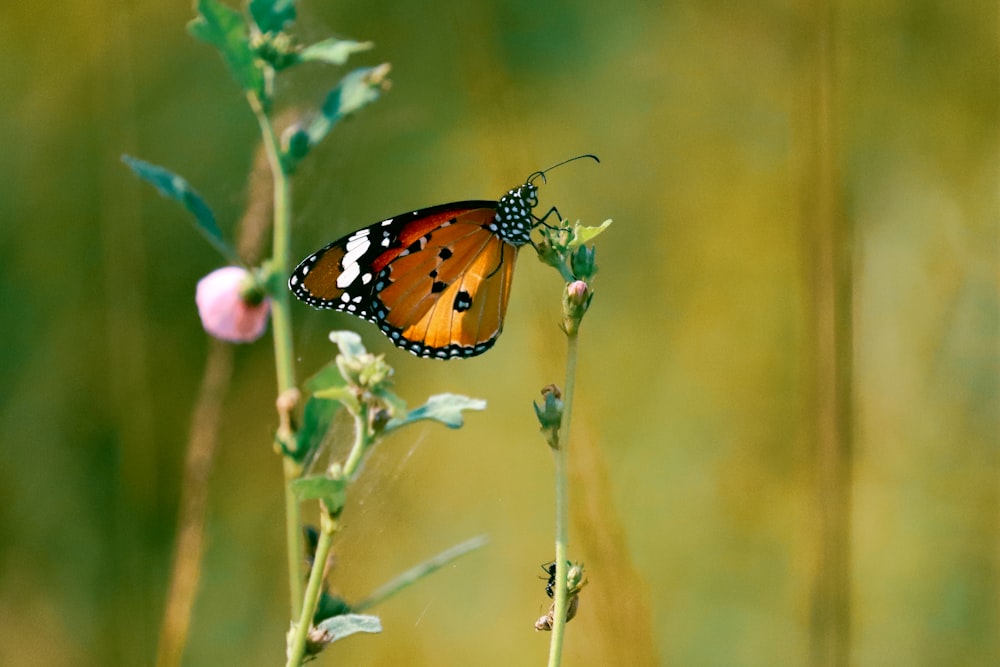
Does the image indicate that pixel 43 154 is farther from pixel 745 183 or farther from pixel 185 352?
pixel 745 183

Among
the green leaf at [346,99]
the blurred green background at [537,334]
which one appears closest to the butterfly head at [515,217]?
the blurred green background at [537,334]

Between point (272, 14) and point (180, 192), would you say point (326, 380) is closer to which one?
point (180, 192)

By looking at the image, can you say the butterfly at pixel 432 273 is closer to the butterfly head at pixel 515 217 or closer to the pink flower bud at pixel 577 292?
the butterfly head at pixel 515 217

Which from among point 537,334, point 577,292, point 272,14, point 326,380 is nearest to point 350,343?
point 326,380

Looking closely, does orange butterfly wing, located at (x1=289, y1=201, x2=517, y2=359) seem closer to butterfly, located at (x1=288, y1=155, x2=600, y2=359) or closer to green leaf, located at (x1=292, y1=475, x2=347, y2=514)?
butterfly, located at (x1=288, y1=155, x2=600, y2=359)

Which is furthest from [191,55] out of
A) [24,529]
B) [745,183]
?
[745,183]

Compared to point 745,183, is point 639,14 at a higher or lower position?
higher
